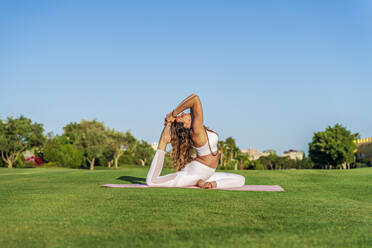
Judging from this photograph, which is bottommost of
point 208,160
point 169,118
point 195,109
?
point 208,160

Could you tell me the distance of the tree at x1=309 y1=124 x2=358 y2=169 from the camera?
55.4 meters

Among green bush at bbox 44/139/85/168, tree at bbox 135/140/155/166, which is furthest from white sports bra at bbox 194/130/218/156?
tree at bbox 135/140/155/166

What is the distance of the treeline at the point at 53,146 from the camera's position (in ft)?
152

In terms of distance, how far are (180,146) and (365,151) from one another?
7847 centimetres

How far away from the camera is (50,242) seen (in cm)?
415

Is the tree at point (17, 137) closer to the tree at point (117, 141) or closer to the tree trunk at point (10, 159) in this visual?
the tree trunk at point (10, 159)

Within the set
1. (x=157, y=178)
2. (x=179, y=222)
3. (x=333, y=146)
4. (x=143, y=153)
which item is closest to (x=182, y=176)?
(x=157, y=178)

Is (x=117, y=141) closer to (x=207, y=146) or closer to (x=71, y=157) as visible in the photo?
(x=71, y=157)

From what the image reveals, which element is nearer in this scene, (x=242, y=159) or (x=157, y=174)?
(x=157, y=174)

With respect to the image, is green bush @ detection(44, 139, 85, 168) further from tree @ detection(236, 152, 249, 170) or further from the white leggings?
the white leggings

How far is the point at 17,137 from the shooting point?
46.4 metres

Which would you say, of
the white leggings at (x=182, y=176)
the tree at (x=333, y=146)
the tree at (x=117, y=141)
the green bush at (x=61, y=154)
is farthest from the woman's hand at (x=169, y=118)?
the tree at (x=333, y=146)

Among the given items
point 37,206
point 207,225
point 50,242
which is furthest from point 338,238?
point 37,206

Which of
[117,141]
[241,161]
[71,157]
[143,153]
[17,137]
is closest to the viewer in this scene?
[17,137]
